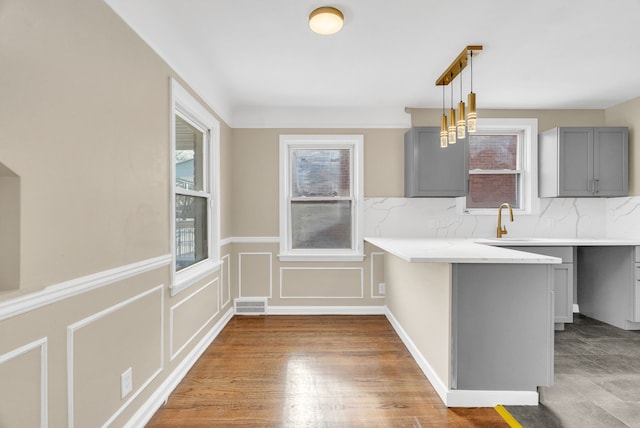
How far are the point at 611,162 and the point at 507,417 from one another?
10.5 feet

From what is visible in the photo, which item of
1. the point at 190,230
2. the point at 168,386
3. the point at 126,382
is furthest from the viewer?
the point at 190,230

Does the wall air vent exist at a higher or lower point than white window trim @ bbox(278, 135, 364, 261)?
lower

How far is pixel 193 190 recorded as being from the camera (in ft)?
9.52

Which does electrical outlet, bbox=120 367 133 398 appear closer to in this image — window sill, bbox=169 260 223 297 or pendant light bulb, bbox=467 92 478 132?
window sill, bbox=169 260 223 297

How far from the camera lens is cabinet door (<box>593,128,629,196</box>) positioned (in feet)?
11.8

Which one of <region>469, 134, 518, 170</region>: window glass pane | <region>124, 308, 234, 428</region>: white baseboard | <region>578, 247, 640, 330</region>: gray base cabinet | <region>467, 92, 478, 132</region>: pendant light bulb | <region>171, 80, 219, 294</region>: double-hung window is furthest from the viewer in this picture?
<region>469, 134, 518, 170</region>: window glass pane

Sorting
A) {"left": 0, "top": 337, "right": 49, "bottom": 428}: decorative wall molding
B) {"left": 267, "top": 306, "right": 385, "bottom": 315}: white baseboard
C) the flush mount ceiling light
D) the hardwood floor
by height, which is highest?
the flush mount ceiling light

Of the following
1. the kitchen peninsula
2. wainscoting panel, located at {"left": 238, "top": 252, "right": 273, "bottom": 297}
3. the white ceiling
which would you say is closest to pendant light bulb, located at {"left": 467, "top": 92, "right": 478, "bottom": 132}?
the white ceiling

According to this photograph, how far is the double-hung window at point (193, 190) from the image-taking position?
2410 mm

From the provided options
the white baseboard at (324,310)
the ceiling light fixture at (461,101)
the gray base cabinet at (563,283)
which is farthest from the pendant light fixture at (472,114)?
the white baseboard at (324,310)

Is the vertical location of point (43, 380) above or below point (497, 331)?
above

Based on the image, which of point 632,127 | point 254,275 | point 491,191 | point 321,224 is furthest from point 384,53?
point 632,127

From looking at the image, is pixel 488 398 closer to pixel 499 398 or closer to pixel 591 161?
pixel 499 398

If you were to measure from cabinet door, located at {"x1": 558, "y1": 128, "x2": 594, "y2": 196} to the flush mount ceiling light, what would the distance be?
2.92m
